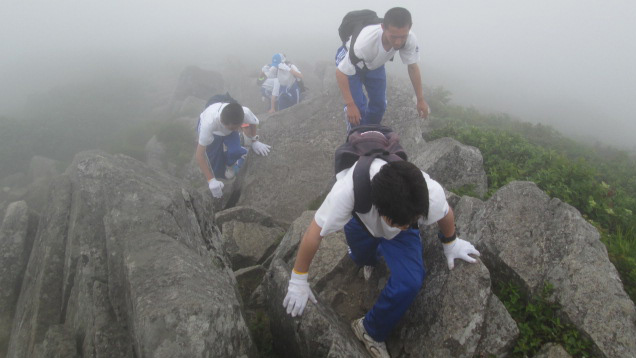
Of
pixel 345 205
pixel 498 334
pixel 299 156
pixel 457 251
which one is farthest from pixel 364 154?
pixel 299 156

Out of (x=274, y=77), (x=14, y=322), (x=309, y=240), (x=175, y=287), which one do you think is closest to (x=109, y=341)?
(x=175, y=287)

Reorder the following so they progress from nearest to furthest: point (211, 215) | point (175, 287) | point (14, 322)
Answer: point (175, 287) < point (14, 322) < point (211, 215)

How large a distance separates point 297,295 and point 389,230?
1.45 metres

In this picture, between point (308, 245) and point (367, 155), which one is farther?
point (367, 155)

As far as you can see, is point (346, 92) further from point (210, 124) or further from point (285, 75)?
point (285, 75)

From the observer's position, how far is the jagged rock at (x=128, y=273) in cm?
340

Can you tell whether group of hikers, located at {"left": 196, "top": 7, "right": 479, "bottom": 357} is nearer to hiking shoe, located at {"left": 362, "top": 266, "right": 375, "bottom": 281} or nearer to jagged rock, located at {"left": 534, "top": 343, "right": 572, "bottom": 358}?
hiking shoe, located at {"left": 362, "top": 266, "right": 375, "bottom": 281}

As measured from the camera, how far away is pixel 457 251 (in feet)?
15.4

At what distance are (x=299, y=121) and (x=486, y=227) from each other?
25.9 feet

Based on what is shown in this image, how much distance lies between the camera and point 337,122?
460 inches

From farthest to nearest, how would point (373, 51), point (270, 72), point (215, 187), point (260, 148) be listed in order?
1. point (270, 72)
2. point (260, 148)
3. point (215, 187)
4. point (373, 51)

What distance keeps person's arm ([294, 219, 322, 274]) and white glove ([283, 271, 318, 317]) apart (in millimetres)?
111

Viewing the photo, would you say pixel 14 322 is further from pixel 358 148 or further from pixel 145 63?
pixel 145 63

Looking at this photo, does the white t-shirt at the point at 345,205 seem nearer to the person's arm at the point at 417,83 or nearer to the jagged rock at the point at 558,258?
the jagged rock at the point at 558,258
